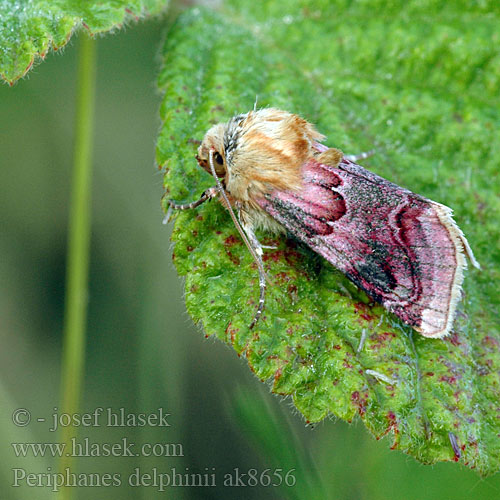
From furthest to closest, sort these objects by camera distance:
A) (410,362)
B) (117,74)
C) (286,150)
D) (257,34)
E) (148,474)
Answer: (117,74) → (257,34) → (148,474) → (286,150) → (410,362)

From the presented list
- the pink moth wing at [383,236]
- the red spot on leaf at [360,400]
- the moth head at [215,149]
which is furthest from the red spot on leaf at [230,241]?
the red spot on leaf at [360,400]

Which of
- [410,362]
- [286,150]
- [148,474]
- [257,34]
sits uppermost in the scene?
[257,34]

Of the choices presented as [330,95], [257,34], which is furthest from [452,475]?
[257,34]

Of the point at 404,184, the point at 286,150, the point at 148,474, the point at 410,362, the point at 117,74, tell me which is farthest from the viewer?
the point at 117,74

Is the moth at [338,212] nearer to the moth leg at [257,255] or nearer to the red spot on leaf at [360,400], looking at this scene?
the moth leg at [257,255]

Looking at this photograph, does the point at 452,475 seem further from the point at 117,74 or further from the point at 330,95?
the point at 117,74

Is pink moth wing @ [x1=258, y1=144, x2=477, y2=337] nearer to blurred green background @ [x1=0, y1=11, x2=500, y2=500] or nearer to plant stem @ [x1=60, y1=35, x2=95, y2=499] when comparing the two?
blurred green background @ [x1=0, y1=11, x2=500, y2=500]

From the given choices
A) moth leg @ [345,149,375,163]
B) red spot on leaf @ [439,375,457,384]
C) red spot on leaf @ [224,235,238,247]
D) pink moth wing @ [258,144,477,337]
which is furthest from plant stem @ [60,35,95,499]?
red spot on leaf @ [439,375,457,384]

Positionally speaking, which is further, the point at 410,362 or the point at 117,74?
the point at 117,74

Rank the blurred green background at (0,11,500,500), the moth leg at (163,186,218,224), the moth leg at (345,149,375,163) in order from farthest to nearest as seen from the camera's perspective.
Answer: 1. the blurred green background at (0,11,500,500)
2. the moth leg at (345,149,375,163)
3. the moth leg at (163,186,218,224)
